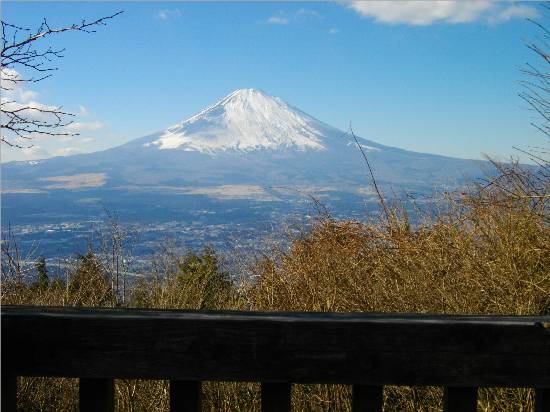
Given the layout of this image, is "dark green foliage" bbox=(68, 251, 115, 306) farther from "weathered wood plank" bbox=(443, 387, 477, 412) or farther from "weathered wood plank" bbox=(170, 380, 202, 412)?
"weathered wood plank" bbox=(443, 387, 477, 412)

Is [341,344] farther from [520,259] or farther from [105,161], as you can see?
[105,161]

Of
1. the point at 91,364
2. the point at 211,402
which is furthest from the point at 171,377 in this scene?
the point at 211,402

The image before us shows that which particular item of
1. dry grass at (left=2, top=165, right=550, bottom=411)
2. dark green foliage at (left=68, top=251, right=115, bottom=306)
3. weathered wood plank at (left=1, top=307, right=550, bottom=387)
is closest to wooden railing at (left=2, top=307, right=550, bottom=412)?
weathered wood plank at (left=1, top=307, right=550, bottom=387)

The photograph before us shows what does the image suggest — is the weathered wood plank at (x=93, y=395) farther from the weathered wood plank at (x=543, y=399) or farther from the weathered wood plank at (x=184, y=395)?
the weathered wood plank at (x=543, y=399)

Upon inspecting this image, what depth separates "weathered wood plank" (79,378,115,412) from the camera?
1477 mm

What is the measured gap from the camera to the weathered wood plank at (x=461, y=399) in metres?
1.42

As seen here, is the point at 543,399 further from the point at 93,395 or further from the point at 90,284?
the point at 90,284

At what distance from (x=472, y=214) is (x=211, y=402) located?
2.71 m

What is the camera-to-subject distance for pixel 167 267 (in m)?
5.91

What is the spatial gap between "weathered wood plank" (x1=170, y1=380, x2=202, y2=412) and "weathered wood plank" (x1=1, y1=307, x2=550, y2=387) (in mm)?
39

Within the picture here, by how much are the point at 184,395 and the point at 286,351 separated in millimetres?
271

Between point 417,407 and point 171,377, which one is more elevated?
point 171,377

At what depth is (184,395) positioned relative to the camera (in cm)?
146

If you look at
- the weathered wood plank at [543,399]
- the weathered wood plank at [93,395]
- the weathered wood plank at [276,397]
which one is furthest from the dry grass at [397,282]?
the weathered wood plank at [93,395]
